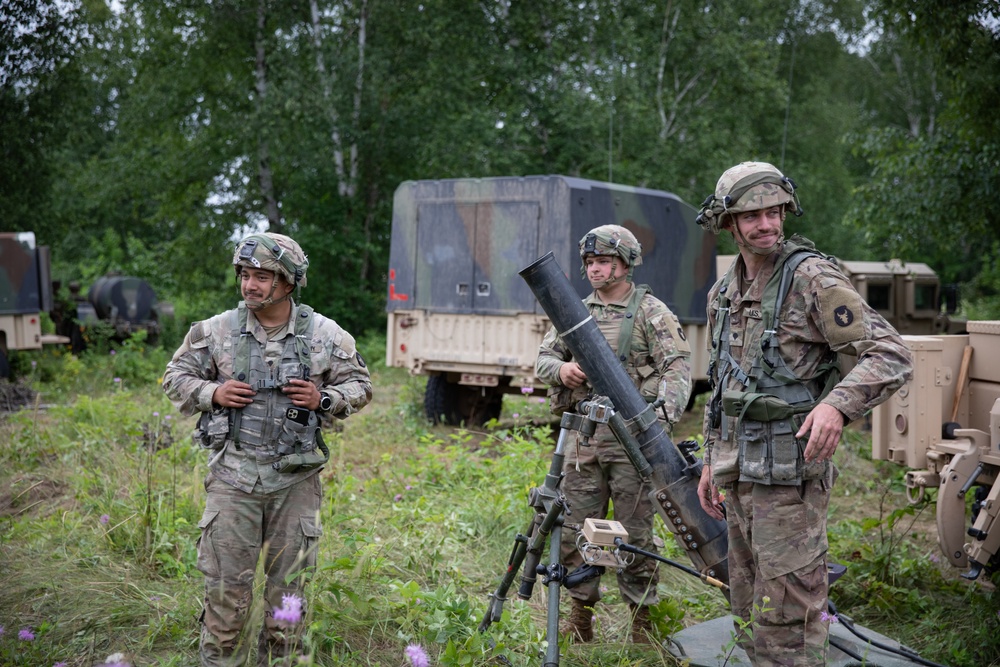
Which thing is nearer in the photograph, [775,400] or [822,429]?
[822,429]

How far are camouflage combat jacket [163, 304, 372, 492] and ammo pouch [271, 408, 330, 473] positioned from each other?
28 mm

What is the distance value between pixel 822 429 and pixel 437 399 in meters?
7.03

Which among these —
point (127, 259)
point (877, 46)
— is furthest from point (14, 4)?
point (877, 46)

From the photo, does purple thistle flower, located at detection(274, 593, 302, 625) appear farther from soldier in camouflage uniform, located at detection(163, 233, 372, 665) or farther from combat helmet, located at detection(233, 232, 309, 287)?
combat helmet, located at detection(233, 232, 309, 287)

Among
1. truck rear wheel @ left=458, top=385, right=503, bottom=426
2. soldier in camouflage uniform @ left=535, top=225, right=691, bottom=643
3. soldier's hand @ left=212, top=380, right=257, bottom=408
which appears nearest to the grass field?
soldier in camouflage uniform @ left=535, top=225, right=691, bottom=643

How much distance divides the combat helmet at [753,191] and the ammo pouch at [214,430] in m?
1.80

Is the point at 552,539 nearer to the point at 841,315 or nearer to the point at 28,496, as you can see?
the point at 841,315

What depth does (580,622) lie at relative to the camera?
4285 mm

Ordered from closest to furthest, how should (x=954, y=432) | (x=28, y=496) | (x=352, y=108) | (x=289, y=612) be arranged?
(x=289, y=612), (x=954, y=432), (x=28, y=496), (x=352, y=108)

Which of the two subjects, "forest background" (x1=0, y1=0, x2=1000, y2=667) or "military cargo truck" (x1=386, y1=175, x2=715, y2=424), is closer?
"forest background" (x1=0, y1=0, x2=1000, y2=667)

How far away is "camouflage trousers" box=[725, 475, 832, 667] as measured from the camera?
2998mm

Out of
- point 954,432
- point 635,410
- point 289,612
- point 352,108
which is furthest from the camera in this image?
point 352,108

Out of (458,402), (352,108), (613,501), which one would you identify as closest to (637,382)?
(613,501)

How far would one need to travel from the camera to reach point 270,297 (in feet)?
11.7
